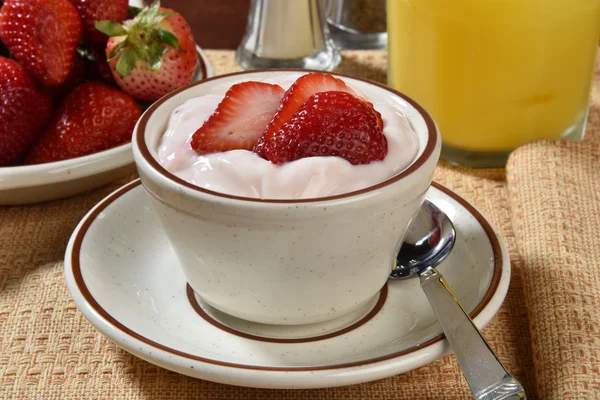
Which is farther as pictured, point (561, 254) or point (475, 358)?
point (561, 254)

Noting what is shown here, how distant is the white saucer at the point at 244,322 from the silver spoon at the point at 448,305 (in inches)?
0.7

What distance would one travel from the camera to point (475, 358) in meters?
0.79

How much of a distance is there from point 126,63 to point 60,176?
259 millimetres

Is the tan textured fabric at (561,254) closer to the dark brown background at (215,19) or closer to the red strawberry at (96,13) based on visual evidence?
the red strawberry at (96,13)

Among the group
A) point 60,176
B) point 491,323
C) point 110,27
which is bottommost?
point 491,323

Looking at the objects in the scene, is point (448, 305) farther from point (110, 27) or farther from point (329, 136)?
point (110, 27)

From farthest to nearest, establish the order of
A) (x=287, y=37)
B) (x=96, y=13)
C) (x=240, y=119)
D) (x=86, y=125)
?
(x=287, y=37) < (x=96, y=13) < (x=86, y=125) < (x=240, y=119)

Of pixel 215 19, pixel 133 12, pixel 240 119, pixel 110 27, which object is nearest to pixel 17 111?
pixel 110 27

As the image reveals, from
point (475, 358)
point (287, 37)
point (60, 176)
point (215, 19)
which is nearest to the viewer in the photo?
point (475, 358)

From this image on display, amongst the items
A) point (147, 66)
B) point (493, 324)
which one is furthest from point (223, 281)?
point (147, 66)

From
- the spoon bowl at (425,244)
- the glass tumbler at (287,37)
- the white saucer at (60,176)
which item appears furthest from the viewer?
the glass tumbler at (287,37)

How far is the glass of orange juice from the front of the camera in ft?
4.17

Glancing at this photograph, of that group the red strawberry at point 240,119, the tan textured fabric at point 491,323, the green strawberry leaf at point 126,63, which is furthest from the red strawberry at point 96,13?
the red strawberry at point 240,119

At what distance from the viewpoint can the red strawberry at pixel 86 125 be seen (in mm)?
1276
